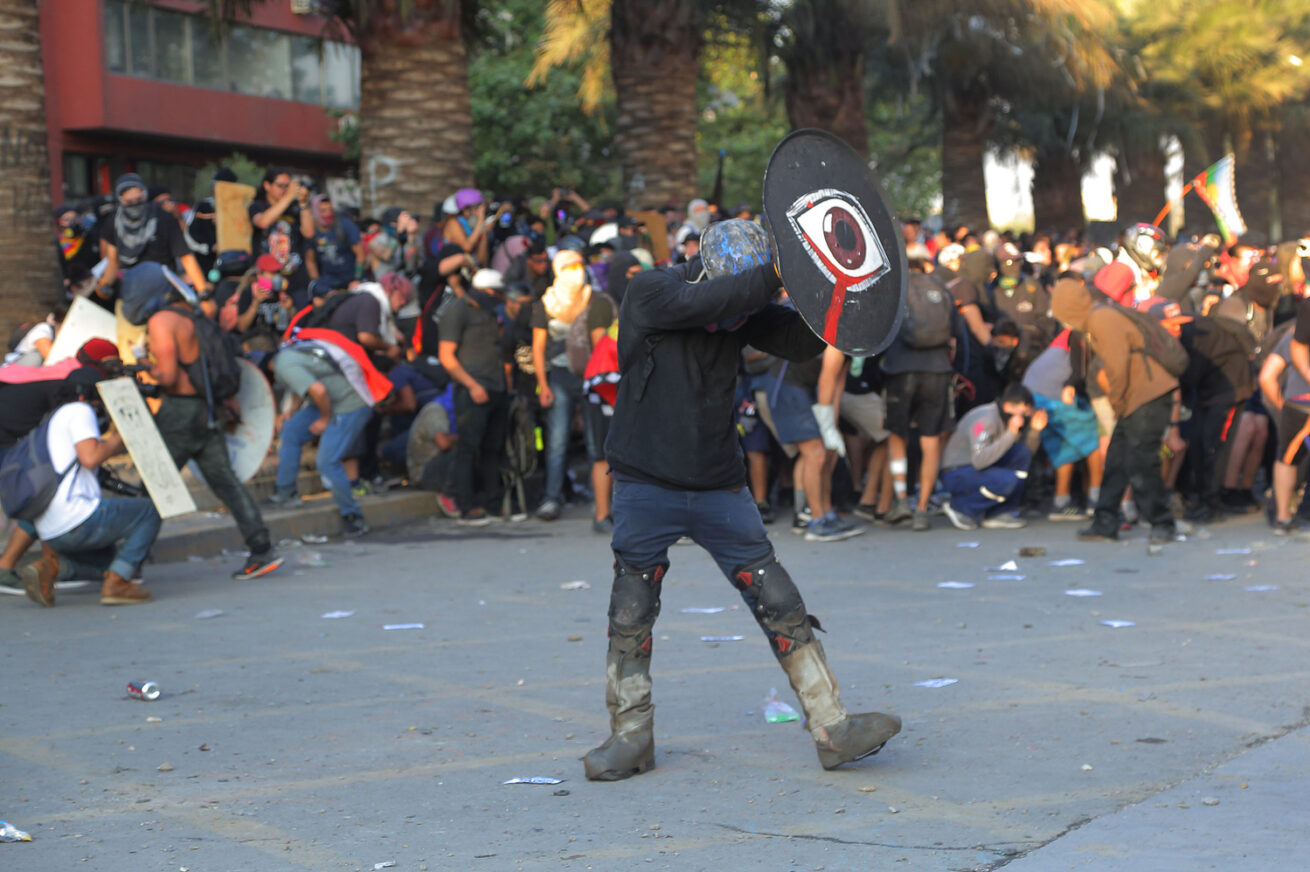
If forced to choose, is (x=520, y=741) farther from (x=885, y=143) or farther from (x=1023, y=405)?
(x=885, y=143)

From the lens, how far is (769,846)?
4086 mm

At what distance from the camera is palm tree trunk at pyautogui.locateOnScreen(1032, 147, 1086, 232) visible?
93.1ft

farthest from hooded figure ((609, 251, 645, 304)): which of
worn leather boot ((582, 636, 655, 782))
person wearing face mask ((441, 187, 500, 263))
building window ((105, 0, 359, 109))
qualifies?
building window ((105, 0, 359, 109))

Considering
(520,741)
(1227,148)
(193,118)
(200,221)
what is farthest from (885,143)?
(520,741)

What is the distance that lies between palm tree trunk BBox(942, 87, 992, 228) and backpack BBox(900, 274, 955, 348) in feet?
49.0

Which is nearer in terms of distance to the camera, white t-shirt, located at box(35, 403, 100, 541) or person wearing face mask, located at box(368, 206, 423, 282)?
Result: white t-shirt, located at box(35, 403, 100, 541)

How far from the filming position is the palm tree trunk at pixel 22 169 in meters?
11.0

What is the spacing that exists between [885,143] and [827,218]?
119ft

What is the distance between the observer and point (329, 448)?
34.8 ft

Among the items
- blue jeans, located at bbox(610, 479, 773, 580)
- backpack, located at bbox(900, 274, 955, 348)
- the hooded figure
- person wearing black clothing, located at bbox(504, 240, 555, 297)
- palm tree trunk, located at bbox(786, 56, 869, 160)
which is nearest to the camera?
blue jeans, located at bbox(610, 479, 773, 580)

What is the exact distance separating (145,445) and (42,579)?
2.83 ft

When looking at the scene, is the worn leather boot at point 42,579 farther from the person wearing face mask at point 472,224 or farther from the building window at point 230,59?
the building window at point 230,59

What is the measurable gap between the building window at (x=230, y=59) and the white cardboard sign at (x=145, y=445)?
24.4 m

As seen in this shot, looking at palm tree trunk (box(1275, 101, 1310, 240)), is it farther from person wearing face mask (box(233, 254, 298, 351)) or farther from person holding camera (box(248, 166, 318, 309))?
person wearing face mask (box(233, 254, 298, 351))
